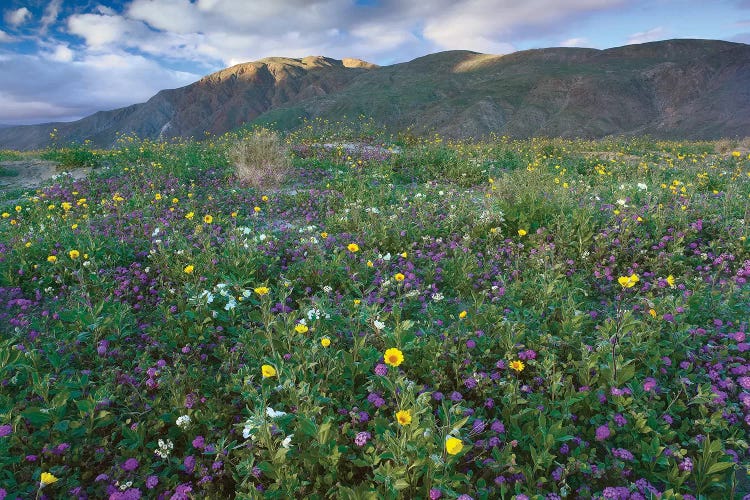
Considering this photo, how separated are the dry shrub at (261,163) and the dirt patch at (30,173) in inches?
179

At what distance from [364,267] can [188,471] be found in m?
2.88

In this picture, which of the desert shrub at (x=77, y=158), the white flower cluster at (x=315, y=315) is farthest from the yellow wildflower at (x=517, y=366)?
the desert shrub at (x=77, y=158)

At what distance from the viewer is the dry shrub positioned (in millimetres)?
9742

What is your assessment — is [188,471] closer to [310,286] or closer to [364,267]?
[310,286]

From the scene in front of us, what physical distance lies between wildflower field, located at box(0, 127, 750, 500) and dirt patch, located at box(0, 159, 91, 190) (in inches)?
206

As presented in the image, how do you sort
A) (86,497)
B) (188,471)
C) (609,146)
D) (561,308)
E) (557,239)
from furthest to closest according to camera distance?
(609,146) < (557,239) < (561,308) < (188,471) < (86,497)

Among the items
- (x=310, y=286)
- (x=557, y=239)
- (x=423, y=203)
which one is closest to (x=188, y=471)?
(x=310, y=286)

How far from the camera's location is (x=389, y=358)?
247 cm

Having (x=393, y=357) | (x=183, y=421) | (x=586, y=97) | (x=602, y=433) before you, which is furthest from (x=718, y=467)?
(x=586, y=97)

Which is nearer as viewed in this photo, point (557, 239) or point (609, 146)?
point (557, 239)

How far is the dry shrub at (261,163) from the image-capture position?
9.74m

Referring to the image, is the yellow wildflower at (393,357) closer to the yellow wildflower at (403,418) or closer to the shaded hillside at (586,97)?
the yellow wildflower at (403,418)

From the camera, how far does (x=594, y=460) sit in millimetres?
2422

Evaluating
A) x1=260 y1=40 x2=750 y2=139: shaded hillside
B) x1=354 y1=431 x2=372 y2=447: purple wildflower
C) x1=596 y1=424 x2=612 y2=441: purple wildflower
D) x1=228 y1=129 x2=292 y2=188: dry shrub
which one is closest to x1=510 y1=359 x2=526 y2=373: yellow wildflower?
x1=596 y1=424 x2=612 y2=441: purple wildflower
